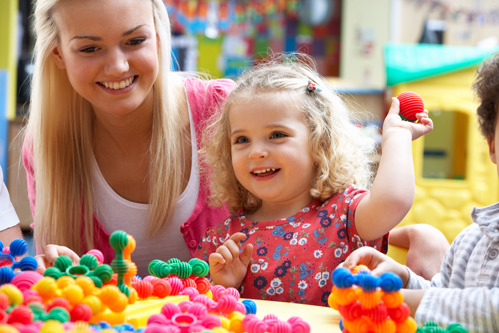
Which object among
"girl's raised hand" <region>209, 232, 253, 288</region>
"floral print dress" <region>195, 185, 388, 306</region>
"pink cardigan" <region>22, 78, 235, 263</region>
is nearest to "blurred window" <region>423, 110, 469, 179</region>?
"pink cardigan" <region>22, 78, 235, 263</region>

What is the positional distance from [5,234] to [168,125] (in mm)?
467

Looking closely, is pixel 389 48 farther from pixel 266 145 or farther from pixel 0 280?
pixel 0 280

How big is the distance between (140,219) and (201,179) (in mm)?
189

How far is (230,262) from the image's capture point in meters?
1.00

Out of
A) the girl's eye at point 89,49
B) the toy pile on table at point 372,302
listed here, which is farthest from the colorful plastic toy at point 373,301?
the girl's eye at point 89,49

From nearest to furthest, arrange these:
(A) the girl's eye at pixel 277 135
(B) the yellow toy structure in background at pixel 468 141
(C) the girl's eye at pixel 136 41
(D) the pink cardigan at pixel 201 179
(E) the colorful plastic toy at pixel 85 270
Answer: (E) the colorful plastic toy at pixel 85 270, (A) the girl's eye at pixel 277 135, (C) the girl's eye at pixel 136 41, (D) the pink cardigan at pixel 201 179, (B) the yellow toy structure in background at pixel 468 141

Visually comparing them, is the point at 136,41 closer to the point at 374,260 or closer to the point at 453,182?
the point at 374,260

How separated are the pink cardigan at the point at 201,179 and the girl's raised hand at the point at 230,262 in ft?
0.85

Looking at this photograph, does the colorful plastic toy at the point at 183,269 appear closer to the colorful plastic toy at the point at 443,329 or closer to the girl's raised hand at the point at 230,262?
the girl's raised hand at the point at 230,262

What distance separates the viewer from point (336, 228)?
3.39ft

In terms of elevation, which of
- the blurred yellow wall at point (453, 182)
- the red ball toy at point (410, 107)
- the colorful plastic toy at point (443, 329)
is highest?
the red ball toy at point (410, 107)

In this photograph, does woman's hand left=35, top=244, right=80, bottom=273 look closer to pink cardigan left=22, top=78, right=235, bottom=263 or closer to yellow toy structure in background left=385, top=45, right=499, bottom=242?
pink cardigan left=22, top=78, right=235, bottom=263

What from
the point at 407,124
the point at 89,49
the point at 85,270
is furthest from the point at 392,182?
the point at 89,49

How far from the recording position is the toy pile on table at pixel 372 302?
57cm
